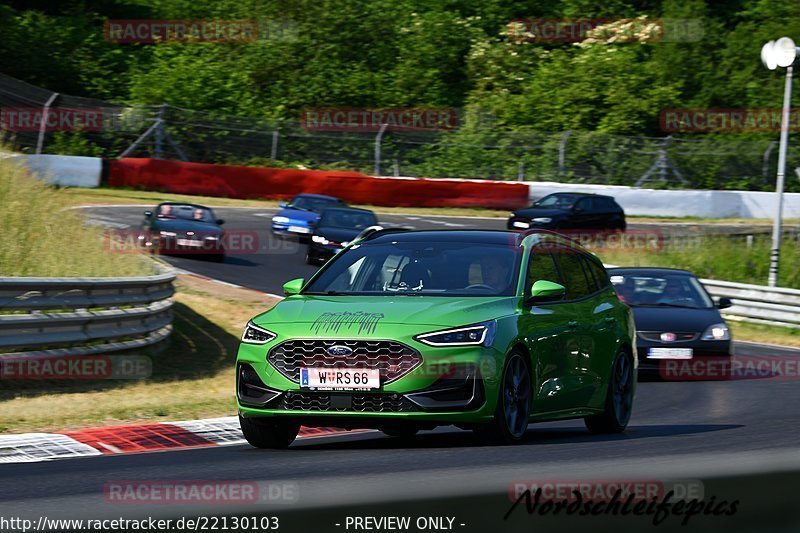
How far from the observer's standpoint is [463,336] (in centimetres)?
805

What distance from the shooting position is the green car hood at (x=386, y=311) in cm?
809

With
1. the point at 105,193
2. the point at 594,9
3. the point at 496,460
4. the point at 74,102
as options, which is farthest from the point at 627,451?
the point at 594,9

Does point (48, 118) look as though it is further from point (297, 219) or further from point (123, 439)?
point (123, 439)

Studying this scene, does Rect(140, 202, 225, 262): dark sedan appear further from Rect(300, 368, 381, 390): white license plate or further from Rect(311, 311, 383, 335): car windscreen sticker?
Rect(300, 368, 381, 390): white license plate

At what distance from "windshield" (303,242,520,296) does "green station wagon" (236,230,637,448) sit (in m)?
0.01

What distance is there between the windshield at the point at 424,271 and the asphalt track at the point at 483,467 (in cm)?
108

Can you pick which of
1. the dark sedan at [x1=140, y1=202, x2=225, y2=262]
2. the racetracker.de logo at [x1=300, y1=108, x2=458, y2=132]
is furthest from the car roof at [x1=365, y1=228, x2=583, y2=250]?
the racetracker.de logo at [x1=300, y1=108, x2=458, y2=132]

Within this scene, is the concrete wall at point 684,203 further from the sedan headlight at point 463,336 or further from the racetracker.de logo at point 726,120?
the sedan headlight at point 463,336

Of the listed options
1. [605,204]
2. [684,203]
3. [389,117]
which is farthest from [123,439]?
[389,117]

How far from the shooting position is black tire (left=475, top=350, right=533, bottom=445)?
8.17m

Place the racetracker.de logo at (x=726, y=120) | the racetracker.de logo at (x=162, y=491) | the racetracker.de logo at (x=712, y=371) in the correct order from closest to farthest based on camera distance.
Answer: the racetracker.de logo at (x=162, y=491)
the racetracker.de logo at (x=712, y=371)
the racetracker.de logo at (x=726, y=120)

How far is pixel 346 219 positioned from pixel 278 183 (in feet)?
45.2

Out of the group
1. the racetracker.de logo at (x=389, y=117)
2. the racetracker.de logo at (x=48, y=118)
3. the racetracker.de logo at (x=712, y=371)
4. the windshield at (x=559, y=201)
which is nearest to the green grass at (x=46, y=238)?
the racetracker.de logo at (x=712, y=371)

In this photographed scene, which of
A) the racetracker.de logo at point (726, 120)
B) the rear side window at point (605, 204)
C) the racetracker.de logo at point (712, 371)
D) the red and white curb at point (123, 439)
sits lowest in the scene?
the racetracker.de logo at point (712, 371)
